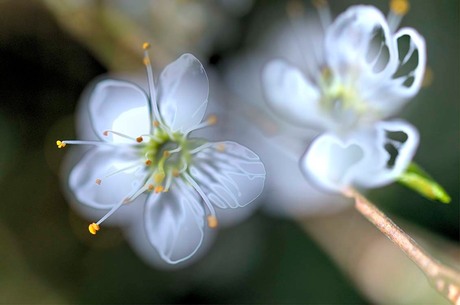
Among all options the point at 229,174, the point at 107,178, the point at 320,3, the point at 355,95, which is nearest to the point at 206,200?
the point at 229,174

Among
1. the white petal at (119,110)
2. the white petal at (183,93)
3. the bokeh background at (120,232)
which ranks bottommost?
the bokeh background at (120,232)

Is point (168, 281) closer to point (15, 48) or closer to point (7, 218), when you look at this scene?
point (7, 218)

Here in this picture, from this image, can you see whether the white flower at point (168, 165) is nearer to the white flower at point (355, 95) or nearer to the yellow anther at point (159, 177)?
the yellow anther at point (159, 177)

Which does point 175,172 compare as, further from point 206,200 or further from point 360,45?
point 360,45

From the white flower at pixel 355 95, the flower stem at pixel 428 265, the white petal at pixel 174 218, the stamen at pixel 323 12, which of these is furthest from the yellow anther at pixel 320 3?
the flower stem at pixel 428 265

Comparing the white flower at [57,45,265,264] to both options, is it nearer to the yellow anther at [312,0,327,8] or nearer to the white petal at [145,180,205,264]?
the white petal at [145,180,205,264]
